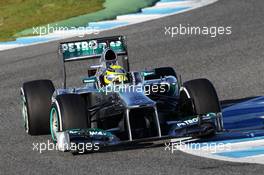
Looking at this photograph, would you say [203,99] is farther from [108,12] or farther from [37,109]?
[108,12]

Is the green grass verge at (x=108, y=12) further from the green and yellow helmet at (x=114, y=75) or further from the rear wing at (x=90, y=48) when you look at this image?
the green and yellow helmet at (x=114, y=75)

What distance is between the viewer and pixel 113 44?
1196cm

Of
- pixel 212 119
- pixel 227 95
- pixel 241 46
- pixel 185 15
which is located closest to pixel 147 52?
pixel 241 46

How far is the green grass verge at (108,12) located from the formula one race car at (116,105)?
8583 millimetres

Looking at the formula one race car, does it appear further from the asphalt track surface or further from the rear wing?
the asphalt track surface

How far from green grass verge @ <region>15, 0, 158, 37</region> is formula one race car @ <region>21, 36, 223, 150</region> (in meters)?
8.58

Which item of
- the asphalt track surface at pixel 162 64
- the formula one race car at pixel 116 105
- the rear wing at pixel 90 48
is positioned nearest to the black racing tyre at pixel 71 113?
the formula one race car at pixel 116 105

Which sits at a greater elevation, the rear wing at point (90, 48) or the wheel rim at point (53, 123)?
the rear wing at point (90, 48)

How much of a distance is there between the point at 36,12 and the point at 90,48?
1052 cm

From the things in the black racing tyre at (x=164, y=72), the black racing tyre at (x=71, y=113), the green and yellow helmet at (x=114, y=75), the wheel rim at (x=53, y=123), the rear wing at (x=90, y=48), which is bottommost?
the wheel rim at (x=53, y=123)

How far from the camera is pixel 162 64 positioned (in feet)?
52.5

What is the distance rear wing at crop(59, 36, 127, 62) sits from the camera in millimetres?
11836

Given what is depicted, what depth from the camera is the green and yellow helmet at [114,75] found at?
35.9ft

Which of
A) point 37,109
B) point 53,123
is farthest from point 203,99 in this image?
point 37,109
